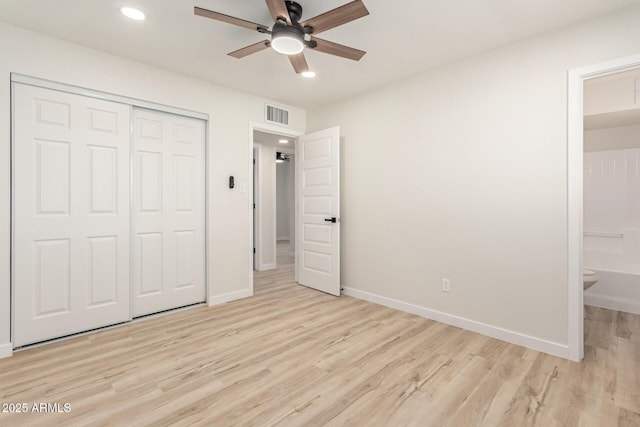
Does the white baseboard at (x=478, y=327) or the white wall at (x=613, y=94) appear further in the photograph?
the white wall at (x=613, y=94)

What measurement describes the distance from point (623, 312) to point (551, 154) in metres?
2.29

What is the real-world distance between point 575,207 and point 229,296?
11.5 ft

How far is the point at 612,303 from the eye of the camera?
341 cm

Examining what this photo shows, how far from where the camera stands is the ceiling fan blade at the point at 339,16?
1740mm

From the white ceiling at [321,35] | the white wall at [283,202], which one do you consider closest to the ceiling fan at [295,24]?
the white ceiling at [321,35]

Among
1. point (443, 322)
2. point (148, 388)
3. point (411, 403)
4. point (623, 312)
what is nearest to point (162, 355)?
point (148, 388)

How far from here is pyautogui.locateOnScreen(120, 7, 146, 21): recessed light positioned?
7.08 ft

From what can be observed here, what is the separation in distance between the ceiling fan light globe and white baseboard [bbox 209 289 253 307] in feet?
9.07

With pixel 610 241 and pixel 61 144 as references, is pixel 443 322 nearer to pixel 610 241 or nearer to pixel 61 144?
pixel 610 241

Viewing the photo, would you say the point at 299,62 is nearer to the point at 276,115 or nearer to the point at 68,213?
the point at 276,115

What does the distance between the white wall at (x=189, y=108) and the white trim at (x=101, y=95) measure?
0.12 feet

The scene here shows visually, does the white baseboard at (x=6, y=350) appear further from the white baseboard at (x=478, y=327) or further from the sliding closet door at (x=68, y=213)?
the white baseboard at (x=478, y=327)

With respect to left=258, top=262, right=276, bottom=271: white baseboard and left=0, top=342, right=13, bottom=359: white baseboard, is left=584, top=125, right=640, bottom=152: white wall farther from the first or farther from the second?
left=0, top=342, right=13, bottom=359: white baseboard

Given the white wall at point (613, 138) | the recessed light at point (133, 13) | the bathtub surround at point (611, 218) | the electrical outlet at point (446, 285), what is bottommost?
the electrical outlet at point (446, 285)
